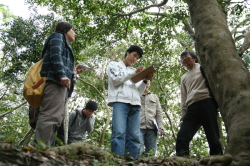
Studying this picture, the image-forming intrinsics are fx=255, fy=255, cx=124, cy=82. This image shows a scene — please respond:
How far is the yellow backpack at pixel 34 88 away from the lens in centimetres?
301

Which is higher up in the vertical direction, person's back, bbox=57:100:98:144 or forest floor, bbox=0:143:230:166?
person's back, bbox=57:100:98:144

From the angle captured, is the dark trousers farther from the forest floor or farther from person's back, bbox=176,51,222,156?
the forest floor

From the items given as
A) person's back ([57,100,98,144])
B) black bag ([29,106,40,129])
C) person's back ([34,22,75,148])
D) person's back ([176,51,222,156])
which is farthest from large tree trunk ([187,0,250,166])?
person's back ([57,100,98,144])

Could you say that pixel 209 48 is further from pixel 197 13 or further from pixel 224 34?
pixel 197 13

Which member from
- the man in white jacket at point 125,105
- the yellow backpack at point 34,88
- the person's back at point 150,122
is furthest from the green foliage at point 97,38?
the yellow backpack at point 34,88

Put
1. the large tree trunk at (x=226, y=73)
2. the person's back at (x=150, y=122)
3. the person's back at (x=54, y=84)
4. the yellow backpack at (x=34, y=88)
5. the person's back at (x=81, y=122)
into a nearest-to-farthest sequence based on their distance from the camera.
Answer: the large tree trunk at (x=226, y=73)
the person's back at (x=54, y=84)
the yellow backpack at (x=34, y=88)
the person's back at (x=150, y=122)
the person's back at (x=81, y=122)

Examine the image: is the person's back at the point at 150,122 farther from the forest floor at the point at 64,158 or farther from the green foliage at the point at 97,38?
the forest floor at the point at 64,158

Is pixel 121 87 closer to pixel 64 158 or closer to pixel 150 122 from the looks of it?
pixel 150 122

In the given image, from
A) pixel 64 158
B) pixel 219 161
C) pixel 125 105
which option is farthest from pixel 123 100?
pixel 64 158

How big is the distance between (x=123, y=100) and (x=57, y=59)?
1206 mm

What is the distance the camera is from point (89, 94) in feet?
35.8

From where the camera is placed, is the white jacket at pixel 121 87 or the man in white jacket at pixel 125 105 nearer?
the man in white jacket at pixel 125 105

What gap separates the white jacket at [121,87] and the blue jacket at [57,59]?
2.58ft

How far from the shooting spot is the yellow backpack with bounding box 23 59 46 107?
301cm
